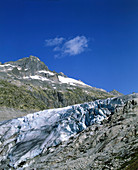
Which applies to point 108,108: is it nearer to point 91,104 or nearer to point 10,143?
point 91,104

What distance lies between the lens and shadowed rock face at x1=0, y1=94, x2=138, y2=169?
24.3 meters

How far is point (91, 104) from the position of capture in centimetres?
4984

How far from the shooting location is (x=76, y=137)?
3797 cm

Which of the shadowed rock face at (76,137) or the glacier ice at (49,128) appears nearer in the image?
the shadowed rock face at (76,137)

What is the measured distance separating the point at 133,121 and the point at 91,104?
19.3 meters

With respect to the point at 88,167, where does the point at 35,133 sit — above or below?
above

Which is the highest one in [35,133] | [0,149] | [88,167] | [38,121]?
[38,121]

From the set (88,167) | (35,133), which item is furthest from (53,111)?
(88,167)

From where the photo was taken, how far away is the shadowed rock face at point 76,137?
24284 millimetres

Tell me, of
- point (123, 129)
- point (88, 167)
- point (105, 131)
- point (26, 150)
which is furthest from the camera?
point (26, 150)

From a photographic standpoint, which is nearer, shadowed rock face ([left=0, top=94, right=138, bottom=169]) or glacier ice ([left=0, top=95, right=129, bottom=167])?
shadowed rock face ([left=0, top=94, right=138, bottom=169])

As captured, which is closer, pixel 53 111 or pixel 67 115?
pixel 67 115

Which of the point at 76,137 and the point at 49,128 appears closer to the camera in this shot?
the point at 76,137

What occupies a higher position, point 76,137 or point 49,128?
point 49,128
